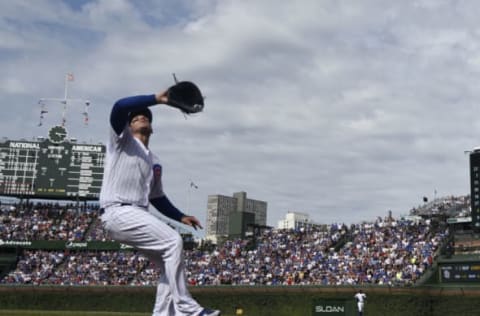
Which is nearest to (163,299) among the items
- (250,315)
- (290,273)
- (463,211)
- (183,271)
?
(183,271)

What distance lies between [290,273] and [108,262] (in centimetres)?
1649

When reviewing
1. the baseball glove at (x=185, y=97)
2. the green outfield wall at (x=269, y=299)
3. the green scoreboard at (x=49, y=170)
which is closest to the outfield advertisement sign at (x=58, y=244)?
the green scoreboard at (x=49, y=170)

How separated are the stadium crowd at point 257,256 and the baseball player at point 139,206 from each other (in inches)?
1139

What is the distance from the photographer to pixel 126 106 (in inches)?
251

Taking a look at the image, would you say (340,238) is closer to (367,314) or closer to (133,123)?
(367,314)

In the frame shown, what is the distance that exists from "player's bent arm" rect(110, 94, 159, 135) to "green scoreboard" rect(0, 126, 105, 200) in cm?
5005

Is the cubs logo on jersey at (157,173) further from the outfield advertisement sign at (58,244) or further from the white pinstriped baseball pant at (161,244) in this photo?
the outfield advertisement sign at (58,244)

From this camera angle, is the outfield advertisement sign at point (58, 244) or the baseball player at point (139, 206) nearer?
the baseball player at point (139, 206)

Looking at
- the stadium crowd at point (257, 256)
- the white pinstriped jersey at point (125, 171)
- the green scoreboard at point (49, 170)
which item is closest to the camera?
the white pinstriped jersey at point (125, 171)

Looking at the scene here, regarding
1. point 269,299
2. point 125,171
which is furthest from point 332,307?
point 125,171

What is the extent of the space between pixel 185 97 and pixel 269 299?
31.4 m

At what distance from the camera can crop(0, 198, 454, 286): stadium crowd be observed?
37.6 meters

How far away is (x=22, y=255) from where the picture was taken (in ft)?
170

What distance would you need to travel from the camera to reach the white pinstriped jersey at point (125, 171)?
22.4 feet
